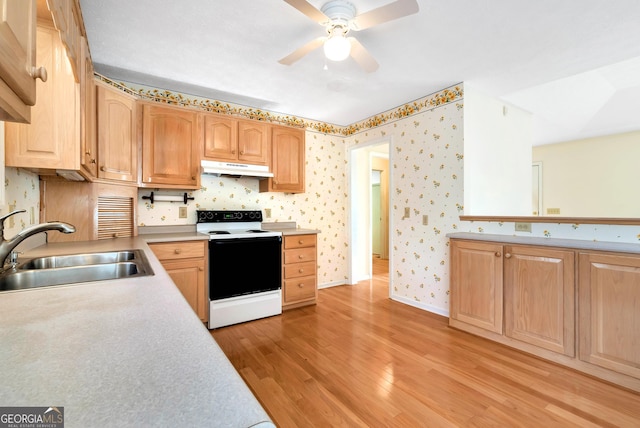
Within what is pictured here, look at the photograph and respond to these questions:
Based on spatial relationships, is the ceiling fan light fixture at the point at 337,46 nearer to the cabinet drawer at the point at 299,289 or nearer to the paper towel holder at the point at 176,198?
the paper towel holder at the point at 176,198

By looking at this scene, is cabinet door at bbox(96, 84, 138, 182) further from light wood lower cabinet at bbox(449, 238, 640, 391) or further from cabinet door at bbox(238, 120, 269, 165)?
light wood lower cabinet at bbox(449, 238, 640, 391)

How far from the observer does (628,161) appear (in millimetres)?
4316

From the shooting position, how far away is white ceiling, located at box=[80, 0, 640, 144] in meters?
1.80

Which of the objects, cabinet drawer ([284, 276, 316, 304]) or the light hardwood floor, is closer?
the light hardwood floor

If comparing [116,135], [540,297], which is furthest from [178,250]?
[540,297]

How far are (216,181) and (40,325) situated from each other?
2723 millimetres

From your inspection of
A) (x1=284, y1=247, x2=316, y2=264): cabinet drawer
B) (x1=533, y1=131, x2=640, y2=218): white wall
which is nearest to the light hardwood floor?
(x1=284, y1=247, x2=316, y2=264): cabinet drawer

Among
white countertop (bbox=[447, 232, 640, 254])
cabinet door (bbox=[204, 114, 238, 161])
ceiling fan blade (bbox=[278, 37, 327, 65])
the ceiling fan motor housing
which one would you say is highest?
the ceiling fan motor housing

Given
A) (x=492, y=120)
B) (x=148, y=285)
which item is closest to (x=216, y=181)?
(x=148, y=285)

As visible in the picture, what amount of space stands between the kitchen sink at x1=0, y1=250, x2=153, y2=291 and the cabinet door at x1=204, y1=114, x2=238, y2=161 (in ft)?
5.04

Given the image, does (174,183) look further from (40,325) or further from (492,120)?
(492,120)

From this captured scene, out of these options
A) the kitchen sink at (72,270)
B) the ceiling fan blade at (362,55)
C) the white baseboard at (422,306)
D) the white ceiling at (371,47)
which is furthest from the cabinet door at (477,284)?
the kitchen sink at (72,270)

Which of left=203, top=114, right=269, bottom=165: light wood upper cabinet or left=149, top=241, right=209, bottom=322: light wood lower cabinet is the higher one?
left=203, top=114, right=269, bottom=165: light wood upper cabinet

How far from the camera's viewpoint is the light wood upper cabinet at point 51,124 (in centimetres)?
137
